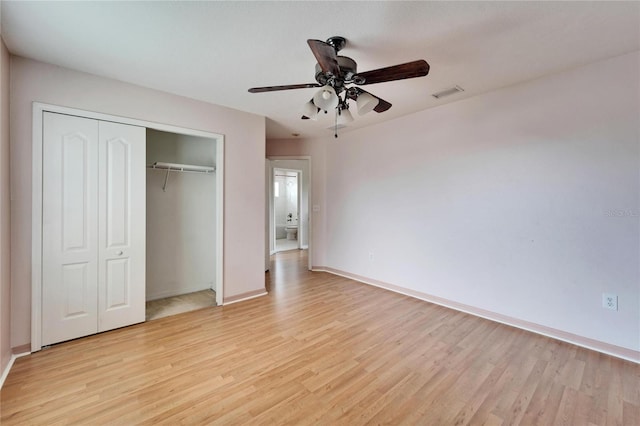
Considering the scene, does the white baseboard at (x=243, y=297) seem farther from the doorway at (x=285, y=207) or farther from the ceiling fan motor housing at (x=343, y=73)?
the doorway at (x=285, y=207)

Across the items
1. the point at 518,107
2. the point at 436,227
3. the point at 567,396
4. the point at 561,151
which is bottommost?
the point at 567,396

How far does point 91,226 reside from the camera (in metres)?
2.53

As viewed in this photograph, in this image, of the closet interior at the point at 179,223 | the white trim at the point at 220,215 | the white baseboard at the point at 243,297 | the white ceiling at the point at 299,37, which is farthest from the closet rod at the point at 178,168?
the white baseboard at the point at 243,297

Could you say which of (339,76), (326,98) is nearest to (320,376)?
(326,98)

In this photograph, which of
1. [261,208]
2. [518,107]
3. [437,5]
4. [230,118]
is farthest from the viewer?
[261,208]

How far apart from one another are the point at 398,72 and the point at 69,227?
313 cm

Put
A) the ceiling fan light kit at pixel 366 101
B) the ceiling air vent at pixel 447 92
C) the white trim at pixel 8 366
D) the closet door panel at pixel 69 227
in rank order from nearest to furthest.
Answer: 1. the white trim at pixel 8 366
2. the ceiling fan light kit at pixel 366 101
3. the closet door panel at pixel 69 227
4. the ceiling air vent at pixel 447 92

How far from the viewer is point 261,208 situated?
3699 mm

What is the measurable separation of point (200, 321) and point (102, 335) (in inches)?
Answer: 34.5

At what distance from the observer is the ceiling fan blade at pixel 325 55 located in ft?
4.91

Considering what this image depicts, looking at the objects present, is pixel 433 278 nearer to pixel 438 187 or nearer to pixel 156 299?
pixel 438 187

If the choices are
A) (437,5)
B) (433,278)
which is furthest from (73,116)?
(433,278)

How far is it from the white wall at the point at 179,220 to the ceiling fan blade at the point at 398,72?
2826 millimetres

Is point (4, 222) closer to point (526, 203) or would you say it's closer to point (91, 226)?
point (91, 226)
